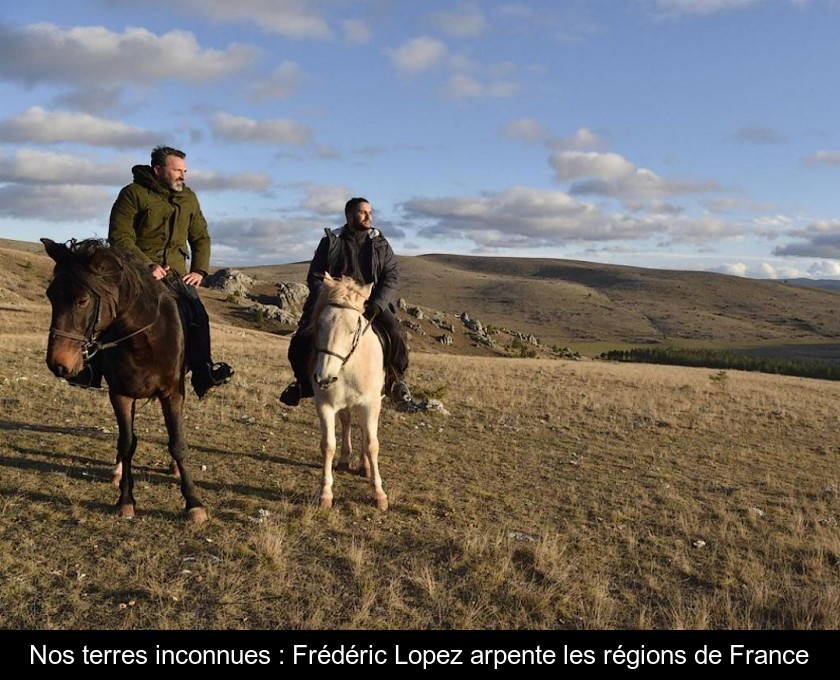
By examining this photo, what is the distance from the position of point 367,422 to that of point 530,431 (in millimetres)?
6943

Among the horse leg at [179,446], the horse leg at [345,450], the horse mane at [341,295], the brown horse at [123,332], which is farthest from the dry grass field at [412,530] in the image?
the horse mane at [341,295]

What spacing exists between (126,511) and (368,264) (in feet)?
13.0

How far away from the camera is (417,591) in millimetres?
5031

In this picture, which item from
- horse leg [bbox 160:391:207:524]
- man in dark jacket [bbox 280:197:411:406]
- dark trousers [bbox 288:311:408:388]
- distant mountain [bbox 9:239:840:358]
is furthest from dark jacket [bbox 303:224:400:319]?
distant mountain [bbox 9:239:840:358]

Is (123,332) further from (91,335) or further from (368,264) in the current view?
(368,264)

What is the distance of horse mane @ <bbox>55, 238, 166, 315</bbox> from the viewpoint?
17.6 feet

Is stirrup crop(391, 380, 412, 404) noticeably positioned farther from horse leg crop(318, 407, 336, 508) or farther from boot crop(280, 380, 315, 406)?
horse leg crop(318, 407, 336, 508)

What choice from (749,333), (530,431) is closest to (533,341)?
(749,333)

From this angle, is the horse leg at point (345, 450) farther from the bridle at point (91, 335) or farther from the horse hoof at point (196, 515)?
the bridle at point (91, 335)

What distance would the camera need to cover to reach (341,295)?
6.69m

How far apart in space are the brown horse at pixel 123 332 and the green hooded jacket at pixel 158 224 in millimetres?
604
